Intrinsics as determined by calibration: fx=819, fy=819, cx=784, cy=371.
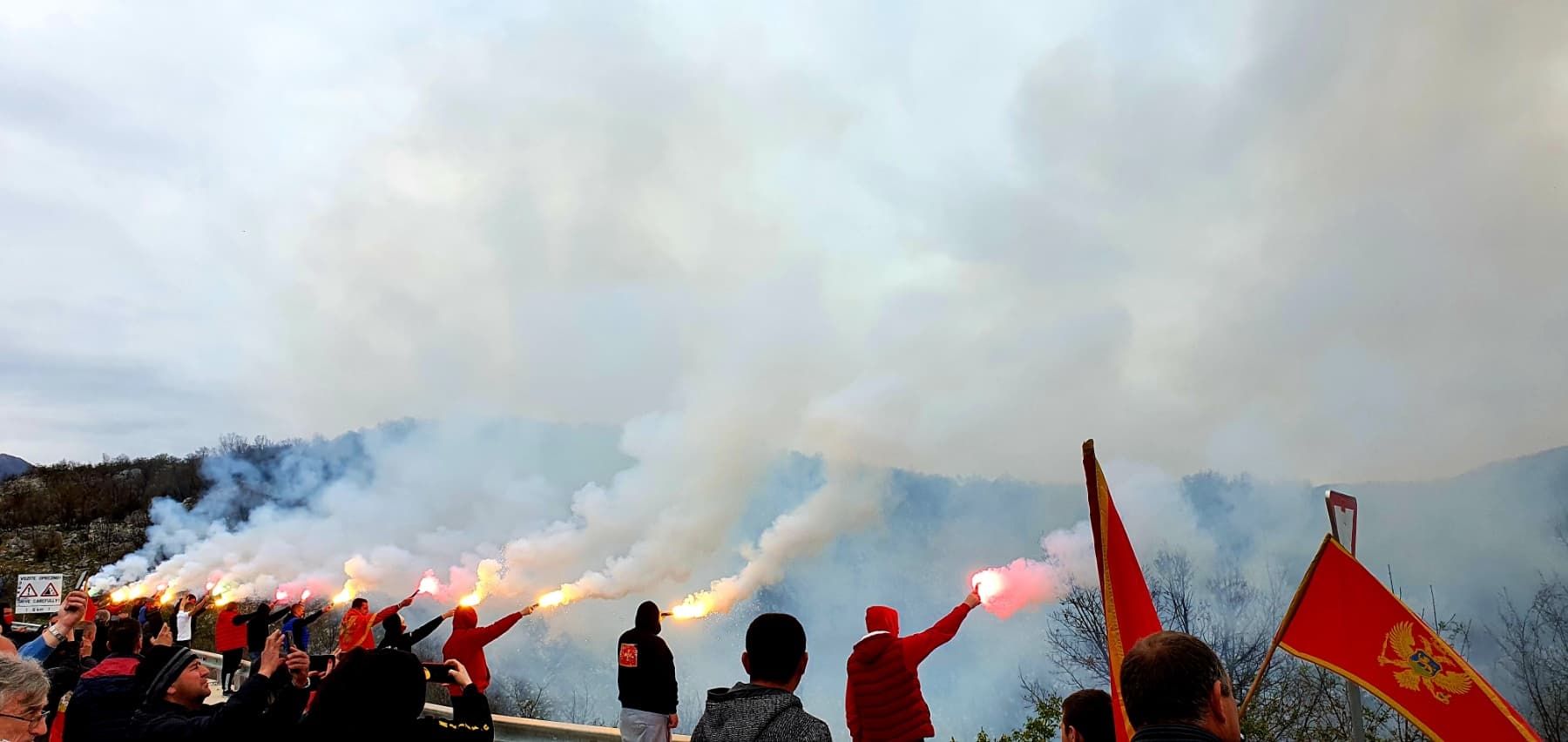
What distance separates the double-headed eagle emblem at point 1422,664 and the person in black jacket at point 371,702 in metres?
4.51

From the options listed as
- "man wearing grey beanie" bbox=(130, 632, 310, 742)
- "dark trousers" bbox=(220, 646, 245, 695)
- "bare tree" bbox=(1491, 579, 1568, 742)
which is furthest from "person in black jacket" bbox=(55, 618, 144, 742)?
"bare tree" bbox=(1491, 579, 1568, 742)

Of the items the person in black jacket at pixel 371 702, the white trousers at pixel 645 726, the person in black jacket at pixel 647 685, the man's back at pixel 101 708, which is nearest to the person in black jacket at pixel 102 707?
the man's back at pixel 101 708

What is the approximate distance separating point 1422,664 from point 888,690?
113 inches

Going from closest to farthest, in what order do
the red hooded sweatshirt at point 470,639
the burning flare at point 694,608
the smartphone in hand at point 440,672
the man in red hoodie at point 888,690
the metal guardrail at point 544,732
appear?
the smartphone in hand at point 440,672 → the man in red hoodie at point 888,690 → the red hooded sweatshirt at point 470,639 → the metal guardrail at point 544,732 → the burning flare at point 694,608

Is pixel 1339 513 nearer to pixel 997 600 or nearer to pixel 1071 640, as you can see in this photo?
pixel 997 600

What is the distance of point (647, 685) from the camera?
6.69 metres

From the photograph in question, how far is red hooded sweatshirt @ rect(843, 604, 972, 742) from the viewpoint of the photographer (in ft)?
17.5

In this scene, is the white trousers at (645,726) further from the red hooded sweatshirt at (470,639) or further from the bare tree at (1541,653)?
the bare tree at (1541,653)

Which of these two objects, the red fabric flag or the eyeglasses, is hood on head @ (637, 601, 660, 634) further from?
the red fabric flag

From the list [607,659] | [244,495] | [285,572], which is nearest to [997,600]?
[607,659]

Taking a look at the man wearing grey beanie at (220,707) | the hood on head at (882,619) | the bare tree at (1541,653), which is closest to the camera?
the man wearing grey beanie at (220,707)

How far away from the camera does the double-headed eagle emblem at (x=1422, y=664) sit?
3971 mm

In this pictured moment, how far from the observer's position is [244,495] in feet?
147

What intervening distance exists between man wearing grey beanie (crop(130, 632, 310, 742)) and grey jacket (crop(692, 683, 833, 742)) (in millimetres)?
1595
